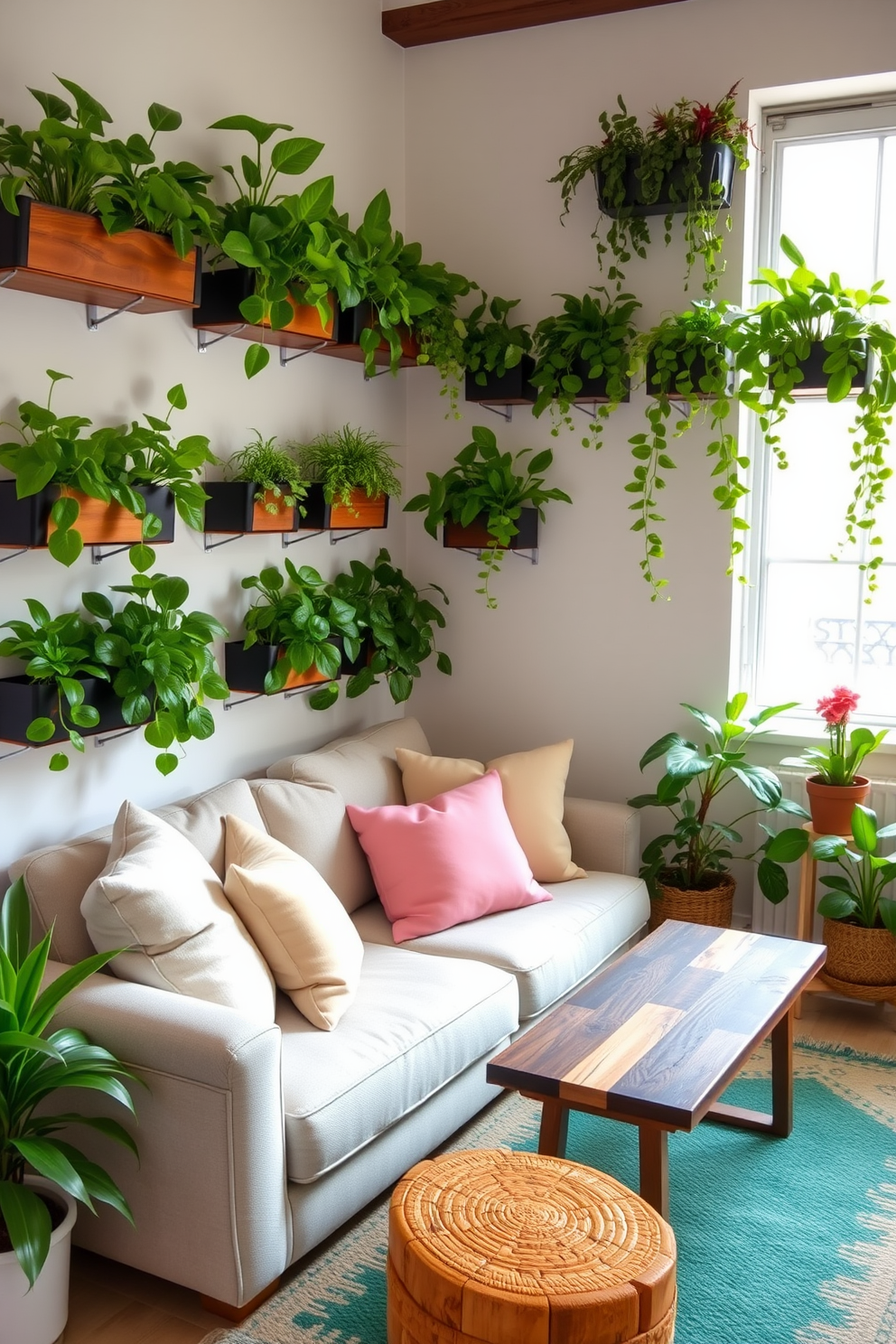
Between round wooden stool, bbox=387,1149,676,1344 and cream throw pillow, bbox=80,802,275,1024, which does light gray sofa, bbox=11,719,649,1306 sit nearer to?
cream throw pillow, bbox=80,802,275,1024

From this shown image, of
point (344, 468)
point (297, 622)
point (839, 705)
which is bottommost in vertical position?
point (839, 705)

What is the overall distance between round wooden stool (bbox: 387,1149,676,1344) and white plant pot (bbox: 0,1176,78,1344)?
61cm

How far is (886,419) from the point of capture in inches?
139

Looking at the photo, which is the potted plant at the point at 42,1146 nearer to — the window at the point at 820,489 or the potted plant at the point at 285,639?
the potted plant at the point at 285,639

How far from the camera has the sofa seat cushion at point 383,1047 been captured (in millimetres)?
2309

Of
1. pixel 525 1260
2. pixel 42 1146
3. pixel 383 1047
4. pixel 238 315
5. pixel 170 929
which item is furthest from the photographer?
pixel 238 315

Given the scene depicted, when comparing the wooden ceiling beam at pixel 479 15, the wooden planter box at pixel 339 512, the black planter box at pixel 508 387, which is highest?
the wooden ceiling beam at pixel 479 15

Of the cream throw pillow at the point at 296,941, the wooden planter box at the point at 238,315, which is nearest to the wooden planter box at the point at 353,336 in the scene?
the wooden planter box at the point at 238,315

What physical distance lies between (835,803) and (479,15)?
2648 millimetres

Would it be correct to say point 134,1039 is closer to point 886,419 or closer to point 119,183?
point 119,183

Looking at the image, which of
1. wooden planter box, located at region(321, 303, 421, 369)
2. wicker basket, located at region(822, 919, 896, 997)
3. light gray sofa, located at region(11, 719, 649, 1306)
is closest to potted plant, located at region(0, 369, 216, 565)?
light gray sofa, located at region(11, 719, 649, 1306)

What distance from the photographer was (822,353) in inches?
138

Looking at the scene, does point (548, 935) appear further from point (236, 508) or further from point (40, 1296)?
point (40, 1296)

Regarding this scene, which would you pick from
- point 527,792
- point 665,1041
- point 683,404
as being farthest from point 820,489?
point 665,1041
